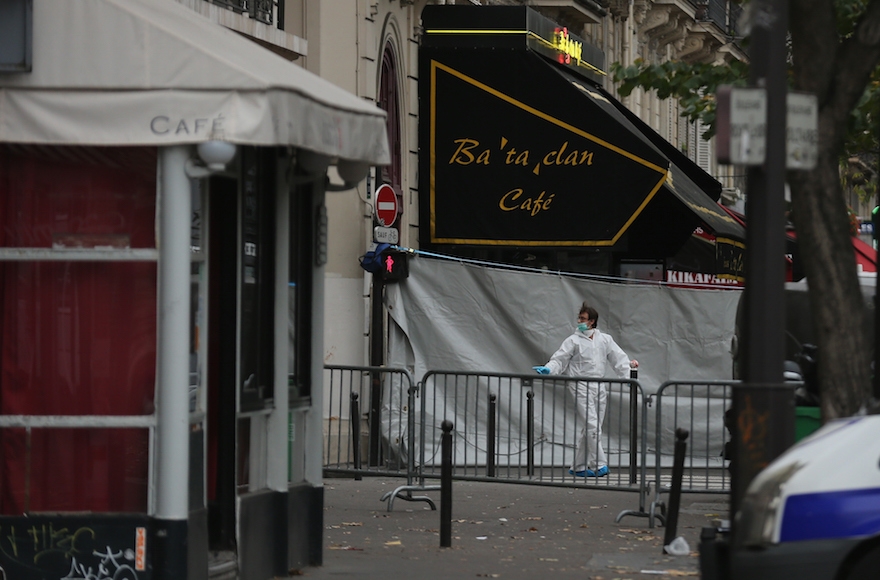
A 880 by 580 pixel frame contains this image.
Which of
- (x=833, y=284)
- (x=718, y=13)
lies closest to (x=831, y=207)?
(x=833, y=284)

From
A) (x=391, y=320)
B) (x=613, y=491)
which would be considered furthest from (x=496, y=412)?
(x=391, y=320)

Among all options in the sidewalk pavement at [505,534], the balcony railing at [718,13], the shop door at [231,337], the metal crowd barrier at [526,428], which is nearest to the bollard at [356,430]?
the sidewalk pavement at [505,534]

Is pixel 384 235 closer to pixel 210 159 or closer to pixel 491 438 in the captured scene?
pixel 491 438

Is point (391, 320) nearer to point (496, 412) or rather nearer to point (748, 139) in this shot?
point (496, 412)

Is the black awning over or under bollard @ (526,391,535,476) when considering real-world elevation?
→ over

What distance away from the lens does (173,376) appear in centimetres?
749

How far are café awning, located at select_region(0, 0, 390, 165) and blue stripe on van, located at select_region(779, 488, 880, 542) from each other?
2.96m

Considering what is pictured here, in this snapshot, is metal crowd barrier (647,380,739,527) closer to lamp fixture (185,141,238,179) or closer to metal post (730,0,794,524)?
metal post (730,0,794,524)

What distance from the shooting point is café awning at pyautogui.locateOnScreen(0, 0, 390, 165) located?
7309mm

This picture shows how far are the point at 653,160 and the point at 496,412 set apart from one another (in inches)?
196

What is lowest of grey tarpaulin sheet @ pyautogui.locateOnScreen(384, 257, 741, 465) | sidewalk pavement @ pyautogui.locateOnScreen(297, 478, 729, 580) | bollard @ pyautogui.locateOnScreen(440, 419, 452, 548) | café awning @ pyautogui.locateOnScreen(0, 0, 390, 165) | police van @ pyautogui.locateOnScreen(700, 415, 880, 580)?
sidewalk pavement @ pyautogui.locateOnScreen(297, 478, 729, 580)

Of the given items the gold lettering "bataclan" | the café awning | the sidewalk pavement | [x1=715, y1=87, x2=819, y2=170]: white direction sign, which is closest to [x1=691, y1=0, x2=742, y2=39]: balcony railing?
the gold lettering "bataclan"

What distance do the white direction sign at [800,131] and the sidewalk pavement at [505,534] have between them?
9.74 ft

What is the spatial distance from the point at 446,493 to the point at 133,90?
398 cm
